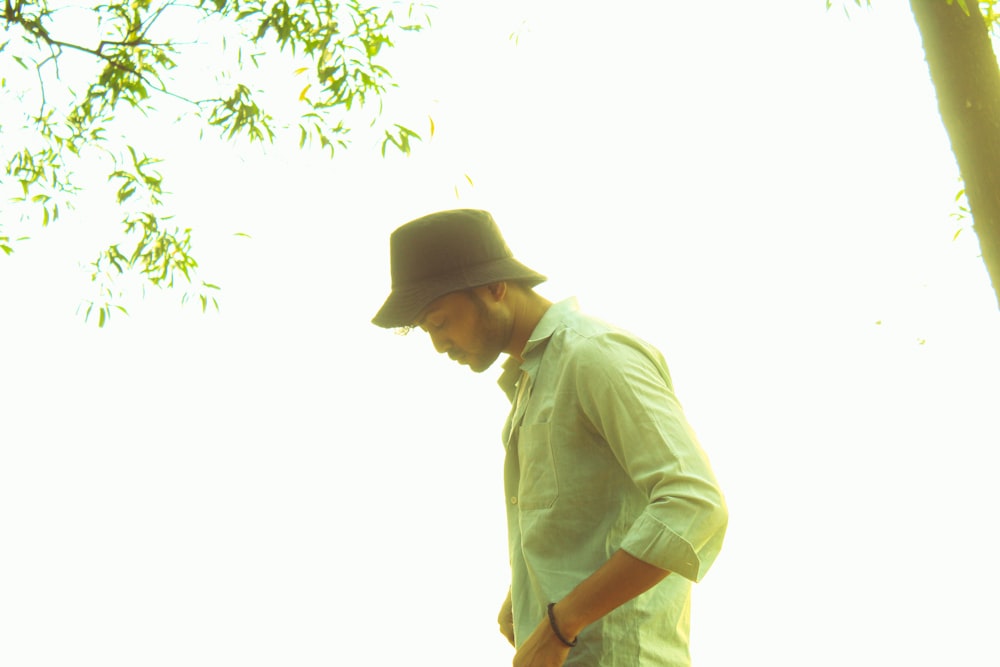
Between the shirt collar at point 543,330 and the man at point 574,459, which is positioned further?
the shirt collar at point 543,330

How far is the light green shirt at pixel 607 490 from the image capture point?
1556 millimetres

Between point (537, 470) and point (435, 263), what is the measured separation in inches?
15.9

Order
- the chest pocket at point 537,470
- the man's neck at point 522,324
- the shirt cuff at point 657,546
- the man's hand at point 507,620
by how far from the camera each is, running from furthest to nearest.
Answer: the man's hand at point 507,620 → the man's neck at point 522,324 → the chest pocket at point 537,470 → the shirt cuff at point 657,546

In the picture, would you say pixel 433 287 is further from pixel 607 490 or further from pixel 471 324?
pixel 607 490

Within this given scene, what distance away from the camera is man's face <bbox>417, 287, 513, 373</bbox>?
6.23ft

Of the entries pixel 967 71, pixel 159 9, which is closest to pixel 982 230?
pixel 967 71

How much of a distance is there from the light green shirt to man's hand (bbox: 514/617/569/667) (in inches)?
2.8

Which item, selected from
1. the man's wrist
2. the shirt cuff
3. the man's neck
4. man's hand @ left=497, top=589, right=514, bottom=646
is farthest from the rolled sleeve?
man's hand @ left=497, top=589, right=514, bottom=646

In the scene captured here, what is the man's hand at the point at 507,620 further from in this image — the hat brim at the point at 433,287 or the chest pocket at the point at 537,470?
the hat brim at the point at 433,287

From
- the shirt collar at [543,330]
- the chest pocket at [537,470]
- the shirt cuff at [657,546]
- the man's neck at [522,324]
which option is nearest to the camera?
the shirt cuff at [657,546]

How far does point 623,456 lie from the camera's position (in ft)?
5.32

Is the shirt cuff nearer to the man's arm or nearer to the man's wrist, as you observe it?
the man's arm

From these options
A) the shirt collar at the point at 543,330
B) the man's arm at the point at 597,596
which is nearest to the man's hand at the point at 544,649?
the man's arm at the point at 597,596

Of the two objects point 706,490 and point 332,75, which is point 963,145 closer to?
point 706,490
